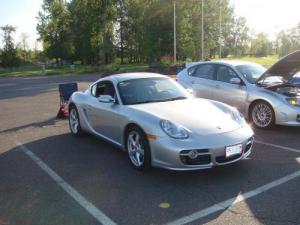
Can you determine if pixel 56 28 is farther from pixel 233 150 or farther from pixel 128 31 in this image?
pixel 233 150

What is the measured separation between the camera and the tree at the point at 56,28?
7206 centimetres

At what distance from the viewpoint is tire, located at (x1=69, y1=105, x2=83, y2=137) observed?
784 cm

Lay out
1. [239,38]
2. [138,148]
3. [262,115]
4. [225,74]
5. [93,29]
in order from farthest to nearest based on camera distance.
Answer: [239,38] → [93,29] → [225,74] → [262,115] → [138,148]

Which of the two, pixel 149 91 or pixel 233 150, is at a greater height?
pixel 149 91

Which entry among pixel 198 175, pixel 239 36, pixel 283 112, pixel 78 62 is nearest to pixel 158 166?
pixel 198 175

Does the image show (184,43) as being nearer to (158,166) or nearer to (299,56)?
(299,56)

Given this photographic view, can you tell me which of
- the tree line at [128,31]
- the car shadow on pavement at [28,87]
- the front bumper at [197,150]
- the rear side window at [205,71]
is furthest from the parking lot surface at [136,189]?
the tree line at [128,31]

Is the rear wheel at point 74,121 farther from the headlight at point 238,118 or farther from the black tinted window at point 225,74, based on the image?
the black tinted window at point 225,74

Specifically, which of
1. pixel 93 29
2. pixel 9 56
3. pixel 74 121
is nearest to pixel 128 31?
pixel 93 29

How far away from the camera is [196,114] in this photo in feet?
18.1

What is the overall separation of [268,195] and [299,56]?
4.44 m

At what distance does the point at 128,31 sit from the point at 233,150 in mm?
66623

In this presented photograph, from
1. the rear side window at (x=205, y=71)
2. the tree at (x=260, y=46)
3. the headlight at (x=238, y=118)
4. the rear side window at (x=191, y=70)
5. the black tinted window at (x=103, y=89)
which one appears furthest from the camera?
the tree at (x=260, y=46)

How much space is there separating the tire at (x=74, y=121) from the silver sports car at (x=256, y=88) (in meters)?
3.26
